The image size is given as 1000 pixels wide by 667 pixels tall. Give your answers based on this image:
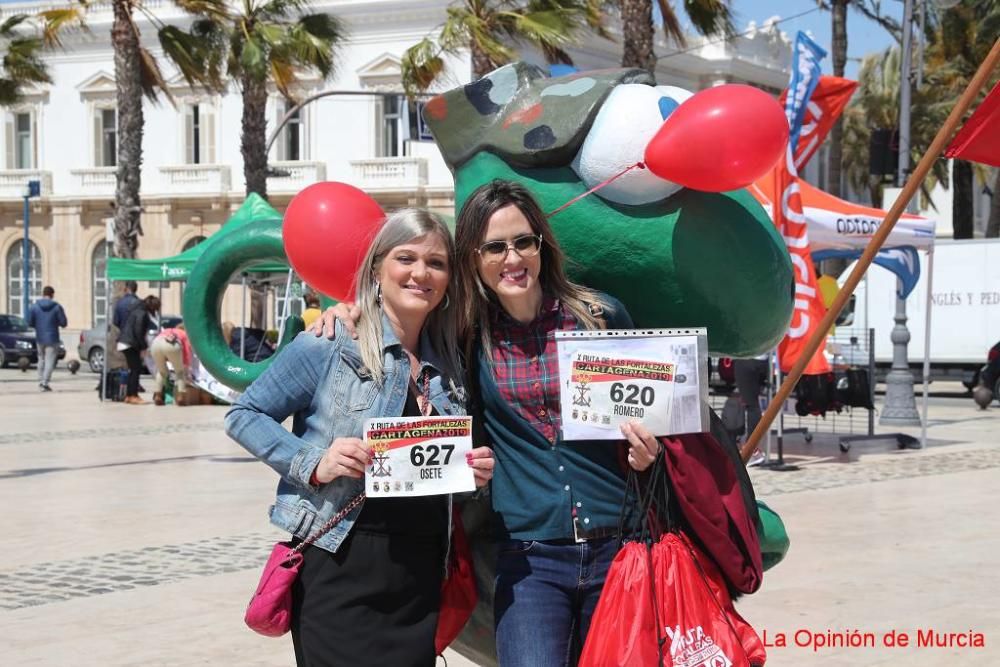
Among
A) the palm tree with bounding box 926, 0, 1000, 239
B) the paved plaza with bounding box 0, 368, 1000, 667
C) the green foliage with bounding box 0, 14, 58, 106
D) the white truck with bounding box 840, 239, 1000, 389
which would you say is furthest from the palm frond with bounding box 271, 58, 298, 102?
the palm tree with bounding box 926, 0, 1000, 239

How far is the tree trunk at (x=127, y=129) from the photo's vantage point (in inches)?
864

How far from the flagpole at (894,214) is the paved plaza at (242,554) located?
205 centimetres

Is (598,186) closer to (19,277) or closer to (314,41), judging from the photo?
(314,41)

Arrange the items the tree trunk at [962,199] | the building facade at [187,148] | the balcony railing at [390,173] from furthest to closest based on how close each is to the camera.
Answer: the building facade at [187,148], the balcony railing at [390,173], the tree trunk at [962,199]

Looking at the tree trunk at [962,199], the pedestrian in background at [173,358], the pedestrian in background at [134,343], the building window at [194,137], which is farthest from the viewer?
the building window at [194,137]

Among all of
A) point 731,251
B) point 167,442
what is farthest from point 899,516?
point 167,442

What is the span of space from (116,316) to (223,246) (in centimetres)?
1455

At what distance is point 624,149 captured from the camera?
3893 millimetres

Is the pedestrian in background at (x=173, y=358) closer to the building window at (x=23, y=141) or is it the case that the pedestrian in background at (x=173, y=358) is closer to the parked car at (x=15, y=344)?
the parked car at (x=15, y=344)

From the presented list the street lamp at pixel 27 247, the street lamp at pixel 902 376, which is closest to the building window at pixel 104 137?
the street lamp at pixel 27 247

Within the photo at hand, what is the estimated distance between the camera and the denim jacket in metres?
3.22

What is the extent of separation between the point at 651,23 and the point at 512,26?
11.8 ft

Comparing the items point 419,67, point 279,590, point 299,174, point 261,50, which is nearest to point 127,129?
point 261,50

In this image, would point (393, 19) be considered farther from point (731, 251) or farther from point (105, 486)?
point (731, 251)
